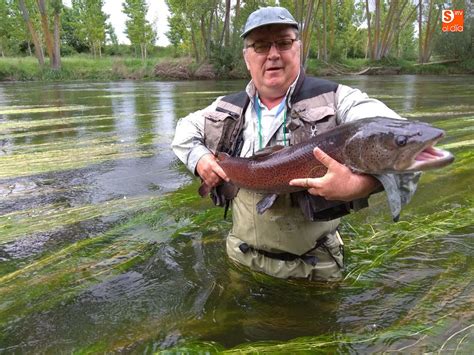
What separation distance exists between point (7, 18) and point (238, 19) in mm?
28533

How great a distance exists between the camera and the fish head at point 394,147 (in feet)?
6.68

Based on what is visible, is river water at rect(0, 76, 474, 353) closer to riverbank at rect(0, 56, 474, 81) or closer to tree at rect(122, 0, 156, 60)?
riverbank at rect(0, 56, 474, 81)

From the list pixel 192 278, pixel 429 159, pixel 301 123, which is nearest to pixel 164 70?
pixel 192 278

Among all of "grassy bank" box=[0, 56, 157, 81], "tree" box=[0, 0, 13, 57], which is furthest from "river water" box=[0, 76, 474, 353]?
"tree" box=[0, 0, 13, 57]

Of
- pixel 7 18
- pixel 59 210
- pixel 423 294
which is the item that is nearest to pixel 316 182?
pixel 423 294

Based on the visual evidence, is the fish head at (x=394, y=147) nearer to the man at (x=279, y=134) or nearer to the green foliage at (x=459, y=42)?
the man at (x=279, y=134)

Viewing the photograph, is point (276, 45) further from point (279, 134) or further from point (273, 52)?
point (279, 134)

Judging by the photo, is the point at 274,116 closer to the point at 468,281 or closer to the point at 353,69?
the point at 468,281

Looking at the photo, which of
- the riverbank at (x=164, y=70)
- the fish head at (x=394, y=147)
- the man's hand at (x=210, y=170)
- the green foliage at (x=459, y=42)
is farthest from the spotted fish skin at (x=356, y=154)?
the green foliage at (x=459, y=42)

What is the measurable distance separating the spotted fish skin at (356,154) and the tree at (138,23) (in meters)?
58.5

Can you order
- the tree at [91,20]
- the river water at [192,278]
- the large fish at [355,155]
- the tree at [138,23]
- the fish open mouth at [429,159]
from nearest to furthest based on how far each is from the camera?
the fish open mouth at [429,159] < the large fish at [355,155] < the river water at [192,278] < the tree at [91,20] < the tree at [138,23]

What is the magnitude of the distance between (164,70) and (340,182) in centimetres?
4001

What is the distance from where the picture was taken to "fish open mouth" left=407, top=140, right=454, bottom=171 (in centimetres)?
194

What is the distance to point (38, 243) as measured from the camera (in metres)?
4.74
